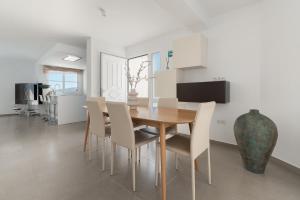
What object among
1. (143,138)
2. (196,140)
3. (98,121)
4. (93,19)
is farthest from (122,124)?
(93,19)

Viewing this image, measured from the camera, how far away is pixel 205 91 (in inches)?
108

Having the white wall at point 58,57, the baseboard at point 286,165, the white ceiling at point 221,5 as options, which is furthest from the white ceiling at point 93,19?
the baseboard at point 286,165

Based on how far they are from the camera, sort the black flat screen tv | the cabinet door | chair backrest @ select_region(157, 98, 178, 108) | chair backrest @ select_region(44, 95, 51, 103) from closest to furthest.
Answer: chair backrest @ select_region(157, 98, 178, 108)
the black flat screen tv
the cabinet door
chair backrest @ select_region(44, 95, 51, 103)

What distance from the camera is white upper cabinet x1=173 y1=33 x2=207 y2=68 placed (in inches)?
109

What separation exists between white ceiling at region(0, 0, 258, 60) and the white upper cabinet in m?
0.33

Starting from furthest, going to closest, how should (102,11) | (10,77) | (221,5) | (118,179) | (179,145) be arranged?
1. (10,77)
2. (102,11)
3. (221,5)
4. (118,179)
5. (179,145)

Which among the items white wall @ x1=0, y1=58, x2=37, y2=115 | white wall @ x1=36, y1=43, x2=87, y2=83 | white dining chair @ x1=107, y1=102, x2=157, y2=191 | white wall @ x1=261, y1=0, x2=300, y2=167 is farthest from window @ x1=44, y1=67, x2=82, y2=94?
white wall @ x1=261, y1=0, x2=300, y2=167

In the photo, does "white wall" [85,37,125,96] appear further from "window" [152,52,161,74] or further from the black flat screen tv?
the black flat screen tv

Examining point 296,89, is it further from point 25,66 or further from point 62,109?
point 25,66

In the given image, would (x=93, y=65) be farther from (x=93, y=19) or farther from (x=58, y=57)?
(x=58, y=57)

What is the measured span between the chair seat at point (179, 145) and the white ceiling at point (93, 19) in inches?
76.8

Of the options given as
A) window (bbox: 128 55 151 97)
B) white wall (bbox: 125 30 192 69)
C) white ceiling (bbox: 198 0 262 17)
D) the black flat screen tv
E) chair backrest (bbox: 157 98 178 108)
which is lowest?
chair backrest (bbox: 157 98 178 108)

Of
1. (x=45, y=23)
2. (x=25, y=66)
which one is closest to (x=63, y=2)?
(x=45, y=23)

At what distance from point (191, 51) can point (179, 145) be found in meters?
2.03
